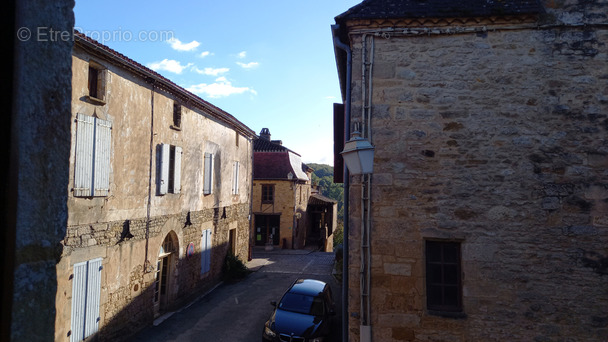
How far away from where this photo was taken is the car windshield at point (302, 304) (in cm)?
838

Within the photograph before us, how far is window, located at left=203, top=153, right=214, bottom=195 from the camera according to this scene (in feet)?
40.7

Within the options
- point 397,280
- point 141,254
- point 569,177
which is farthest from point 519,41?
point 141,254

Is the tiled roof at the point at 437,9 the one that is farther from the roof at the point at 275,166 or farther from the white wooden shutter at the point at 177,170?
the roof at the point at 275,166

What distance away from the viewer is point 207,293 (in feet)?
40.8

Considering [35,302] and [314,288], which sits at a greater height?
[35,302]

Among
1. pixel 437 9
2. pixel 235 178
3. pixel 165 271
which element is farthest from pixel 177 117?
pixel 437 9

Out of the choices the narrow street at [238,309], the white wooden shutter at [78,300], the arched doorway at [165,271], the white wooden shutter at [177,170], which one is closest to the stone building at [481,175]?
the narrow street at [238,309]

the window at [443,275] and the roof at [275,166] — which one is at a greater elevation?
the roof at [275,166]

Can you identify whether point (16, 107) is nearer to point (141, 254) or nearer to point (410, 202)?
point (410, 202)

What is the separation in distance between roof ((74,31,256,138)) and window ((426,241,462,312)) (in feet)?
24.2

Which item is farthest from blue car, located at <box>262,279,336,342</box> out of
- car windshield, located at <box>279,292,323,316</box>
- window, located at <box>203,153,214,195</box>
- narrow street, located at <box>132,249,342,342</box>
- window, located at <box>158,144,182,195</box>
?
window, located at <box>203,153,214,195</box>

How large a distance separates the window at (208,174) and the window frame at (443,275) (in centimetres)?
894

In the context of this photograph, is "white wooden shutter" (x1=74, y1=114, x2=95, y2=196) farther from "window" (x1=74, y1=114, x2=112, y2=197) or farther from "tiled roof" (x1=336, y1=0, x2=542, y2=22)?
"tiled roof" (x1=336, y1=0, x2=542, y2=22)

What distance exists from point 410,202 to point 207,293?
9.58 metres
